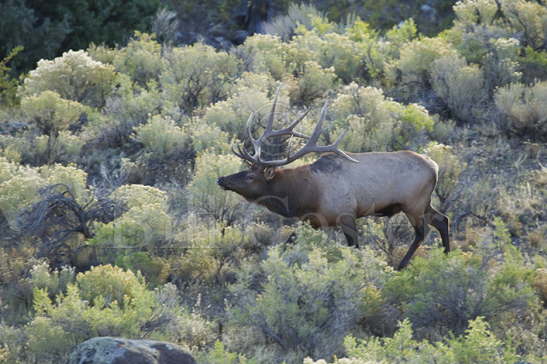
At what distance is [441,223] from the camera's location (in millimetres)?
10688

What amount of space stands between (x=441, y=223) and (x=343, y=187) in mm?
1299

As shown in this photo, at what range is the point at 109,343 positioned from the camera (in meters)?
6.91

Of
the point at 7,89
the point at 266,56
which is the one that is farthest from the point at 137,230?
the point at 266,56

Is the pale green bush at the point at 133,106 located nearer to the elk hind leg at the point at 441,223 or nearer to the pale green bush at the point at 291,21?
the elk hind leg at the point at 441,223

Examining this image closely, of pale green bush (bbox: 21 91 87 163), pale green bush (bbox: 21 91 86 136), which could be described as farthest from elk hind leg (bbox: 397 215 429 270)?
pale green bush (bbox: 21 91 86 136)

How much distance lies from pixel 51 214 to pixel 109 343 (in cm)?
462

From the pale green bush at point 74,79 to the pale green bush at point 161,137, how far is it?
2.44m

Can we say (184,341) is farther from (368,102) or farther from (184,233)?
(368,102)

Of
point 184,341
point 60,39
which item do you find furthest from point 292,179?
point 60,39

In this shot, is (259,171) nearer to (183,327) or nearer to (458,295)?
(183,327)

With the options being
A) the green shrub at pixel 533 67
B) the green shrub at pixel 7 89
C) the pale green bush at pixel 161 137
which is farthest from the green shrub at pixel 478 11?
the green shrub at pixel 7 89

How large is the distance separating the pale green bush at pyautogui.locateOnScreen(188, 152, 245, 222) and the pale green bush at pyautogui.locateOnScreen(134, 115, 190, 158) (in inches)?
76.0

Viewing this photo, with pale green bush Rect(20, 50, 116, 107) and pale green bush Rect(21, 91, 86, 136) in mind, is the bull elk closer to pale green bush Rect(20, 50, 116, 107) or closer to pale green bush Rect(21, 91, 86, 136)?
pale green bush Rect(21, 91, 86, 136)

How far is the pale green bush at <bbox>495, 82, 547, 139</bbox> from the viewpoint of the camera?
13.7 metres
